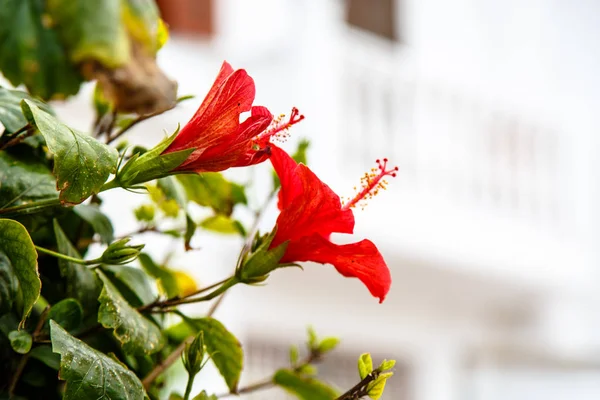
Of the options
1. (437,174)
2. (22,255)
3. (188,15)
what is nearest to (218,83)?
(22,255)

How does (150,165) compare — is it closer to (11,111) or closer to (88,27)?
(11,111)

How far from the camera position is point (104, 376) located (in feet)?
1.28

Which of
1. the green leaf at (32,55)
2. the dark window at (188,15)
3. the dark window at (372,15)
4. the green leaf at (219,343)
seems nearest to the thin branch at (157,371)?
the green leaf at (219,343)

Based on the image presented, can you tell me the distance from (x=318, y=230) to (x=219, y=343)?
4.0 inches

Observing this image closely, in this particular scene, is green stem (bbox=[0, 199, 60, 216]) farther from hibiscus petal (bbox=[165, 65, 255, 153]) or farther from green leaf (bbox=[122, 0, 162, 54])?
green leaf (bbox=[122, 0, 162, 54])

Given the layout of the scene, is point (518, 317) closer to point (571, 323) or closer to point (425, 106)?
point (571, 323)

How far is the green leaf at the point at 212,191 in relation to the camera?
2.03ft

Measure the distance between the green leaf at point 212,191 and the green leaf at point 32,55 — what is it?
1.07 feet

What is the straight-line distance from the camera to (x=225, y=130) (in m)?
0.42

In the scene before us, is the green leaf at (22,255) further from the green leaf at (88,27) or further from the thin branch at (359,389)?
the green leaf at (88,27)

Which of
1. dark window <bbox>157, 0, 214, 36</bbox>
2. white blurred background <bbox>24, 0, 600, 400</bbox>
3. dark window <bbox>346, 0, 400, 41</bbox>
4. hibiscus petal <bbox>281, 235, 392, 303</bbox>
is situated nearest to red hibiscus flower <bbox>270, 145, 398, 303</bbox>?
hibiscus petal <bbox>281, 235, 392, 303</bbox>

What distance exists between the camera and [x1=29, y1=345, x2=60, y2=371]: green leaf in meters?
0.48

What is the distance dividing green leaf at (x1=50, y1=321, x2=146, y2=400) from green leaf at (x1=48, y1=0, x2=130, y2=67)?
57cm

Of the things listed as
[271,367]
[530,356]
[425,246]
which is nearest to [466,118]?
[425,246]
